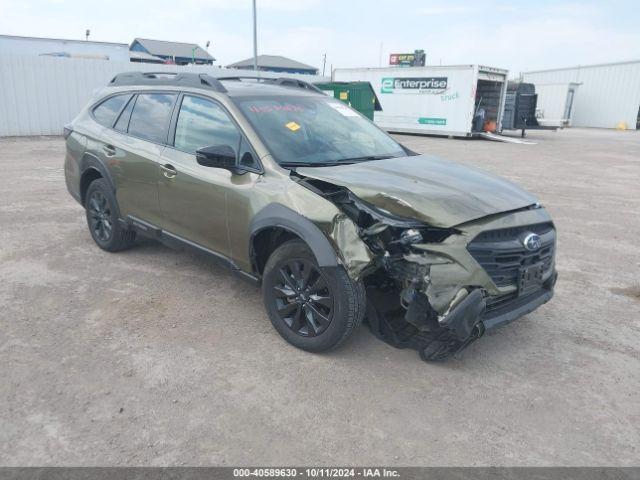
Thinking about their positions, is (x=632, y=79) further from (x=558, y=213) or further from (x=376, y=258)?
(x=376, y=258)

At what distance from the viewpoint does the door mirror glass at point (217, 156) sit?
11.6 feet

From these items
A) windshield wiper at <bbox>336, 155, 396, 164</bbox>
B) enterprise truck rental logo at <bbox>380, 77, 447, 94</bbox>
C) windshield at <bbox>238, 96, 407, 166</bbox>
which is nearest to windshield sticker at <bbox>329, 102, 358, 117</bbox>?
windshield at <bbox>238, 96, 407, 166</bbox>

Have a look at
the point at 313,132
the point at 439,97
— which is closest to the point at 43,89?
the point at 439,97

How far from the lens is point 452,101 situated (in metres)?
20.9

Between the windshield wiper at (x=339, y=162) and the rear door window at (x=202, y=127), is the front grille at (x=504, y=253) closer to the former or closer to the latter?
the windshield wiper at (x=339, y=162)

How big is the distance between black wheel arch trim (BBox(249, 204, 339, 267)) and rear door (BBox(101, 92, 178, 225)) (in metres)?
1.35

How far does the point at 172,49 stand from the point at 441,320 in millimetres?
68028

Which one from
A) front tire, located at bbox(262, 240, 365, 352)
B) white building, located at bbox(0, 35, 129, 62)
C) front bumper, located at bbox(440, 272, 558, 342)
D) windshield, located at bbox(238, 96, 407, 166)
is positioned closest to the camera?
front bumper, located at bbox(440, 272, 558, 342)

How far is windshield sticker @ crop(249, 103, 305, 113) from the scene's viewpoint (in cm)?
396

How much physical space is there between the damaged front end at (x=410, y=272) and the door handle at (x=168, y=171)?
50.6 inches

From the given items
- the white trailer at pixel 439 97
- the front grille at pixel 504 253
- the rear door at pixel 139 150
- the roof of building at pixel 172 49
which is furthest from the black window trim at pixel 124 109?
the roof of building at pixel 172 49

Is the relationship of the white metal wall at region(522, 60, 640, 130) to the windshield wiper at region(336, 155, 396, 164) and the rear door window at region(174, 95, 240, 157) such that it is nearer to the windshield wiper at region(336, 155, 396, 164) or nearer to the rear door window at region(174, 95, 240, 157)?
the windshield wiper at region(336, 155, 396, 164)

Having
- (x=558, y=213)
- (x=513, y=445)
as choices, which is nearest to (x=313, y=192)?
(x=513, y=445)

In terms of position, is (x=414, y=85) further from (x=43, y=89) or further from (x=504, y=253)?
(x=504, y=253)
